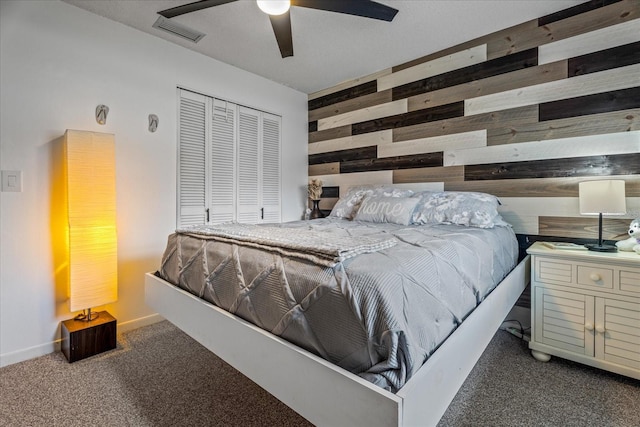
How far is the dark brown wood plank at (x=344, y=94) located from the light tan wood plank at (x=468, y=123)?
609mm

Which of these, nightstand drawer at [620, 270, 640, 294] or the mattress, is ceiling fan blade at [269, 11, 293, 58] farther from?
nightstand drawer at [620, 270, 640, 294]

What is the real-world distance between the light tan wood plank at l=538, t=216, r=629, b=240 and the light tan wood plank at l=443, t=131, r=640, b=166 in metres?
0.46

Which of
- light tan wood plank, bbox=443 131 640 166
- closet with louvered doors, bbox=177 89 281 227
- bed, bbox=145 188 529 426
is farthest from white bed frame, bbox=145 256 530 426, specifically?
closet with louvered doors, bbox=177 89 281 227

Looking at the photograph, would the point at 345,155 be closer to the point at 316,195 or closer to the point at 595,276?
the point at 316,195

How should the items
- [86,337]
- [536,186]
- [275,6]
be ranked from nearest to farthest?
[275,6] → [86,337] → [536,186]

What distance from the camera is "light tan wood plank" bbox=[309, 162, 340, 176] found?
150 inches

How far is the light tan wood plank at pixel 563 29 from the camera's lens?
2.06 metres

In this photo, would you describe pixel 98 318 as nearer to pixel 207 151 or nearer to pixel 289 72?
pixel 207 151

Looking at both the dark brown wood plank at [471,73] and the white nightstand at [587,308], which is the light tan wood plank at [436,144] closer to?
the dark brown wood plank at [471,73]

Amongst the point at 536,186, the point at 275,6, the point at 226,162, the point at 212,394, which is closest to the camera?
the point at 212,394

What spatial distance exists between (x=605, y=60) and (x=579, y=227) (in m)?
1.15

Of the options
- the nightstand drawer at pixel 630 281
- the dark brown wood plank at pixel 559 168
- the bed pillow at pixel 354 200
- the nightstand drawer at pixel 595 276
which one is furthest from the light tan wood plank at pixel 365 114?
the nightstand drawer at pixel 630 281

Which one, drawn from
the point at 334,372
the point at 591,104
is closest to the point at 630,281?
the point at 591,104

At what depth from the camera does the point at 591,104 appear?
7.11 ft
